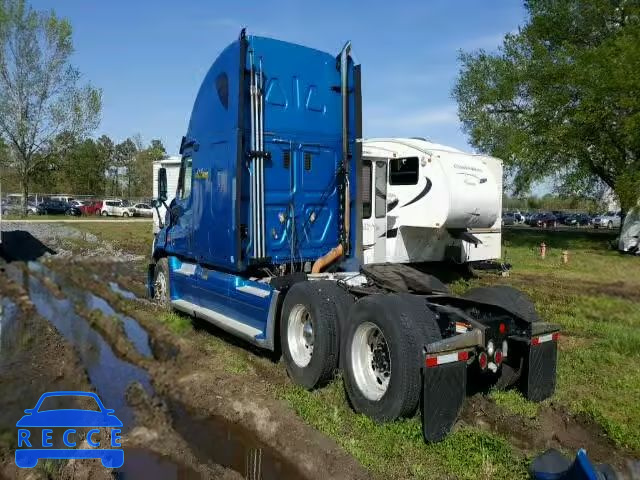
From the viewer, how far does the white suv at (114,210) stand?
49.1 meters

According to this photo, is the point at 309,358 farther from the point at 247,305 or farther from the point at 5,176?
the point at 5,176

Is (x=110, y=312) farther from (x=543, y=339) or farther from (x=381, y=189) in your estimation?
(x=543, y=339)

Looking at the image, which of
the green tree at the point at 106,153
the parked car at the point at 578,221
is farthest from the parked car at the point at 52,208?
the parked car at the point at 578,221

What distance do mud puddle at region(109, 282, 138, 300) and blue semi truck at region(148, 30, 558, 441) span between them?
74.9 inches

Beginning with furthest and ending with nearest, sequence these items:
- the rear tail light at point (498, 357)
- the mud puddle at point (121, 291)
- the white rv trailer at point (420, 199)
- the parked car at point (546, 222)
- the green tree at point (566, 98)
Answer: the parked car at point (546, 222), the green tree at point (566, 98), the white rv trailer at point (420, 199), the mud puddle at point (121, 291), the rear tail light at point (498, 357)

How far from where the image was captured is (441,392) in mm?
4578

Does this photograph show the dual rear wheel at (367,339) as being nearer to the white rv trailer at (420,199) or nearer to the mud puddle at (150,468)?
the mud puddle at (150,468)

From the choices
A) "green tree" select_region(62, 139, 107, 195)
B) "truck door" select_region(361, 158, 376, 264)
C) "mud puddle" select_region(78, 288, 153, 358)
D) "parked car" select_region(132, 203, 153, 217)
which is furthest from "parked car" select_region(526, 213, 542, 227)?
"mud puddle" select_region(78, 288, 153, 358)

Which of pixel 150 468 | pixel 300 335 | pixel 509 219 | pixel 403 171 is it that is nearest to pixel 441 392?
pixel 300 335

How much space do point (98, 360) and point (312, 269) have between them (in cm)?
286

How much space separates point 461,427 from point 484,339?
77 centimetres

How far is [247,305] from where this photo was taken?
7.04m

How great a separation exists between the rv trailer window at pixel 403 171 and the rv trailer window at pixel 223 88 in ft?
18.3

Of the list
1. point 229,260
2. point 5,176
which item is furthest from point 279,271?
point 5,176
